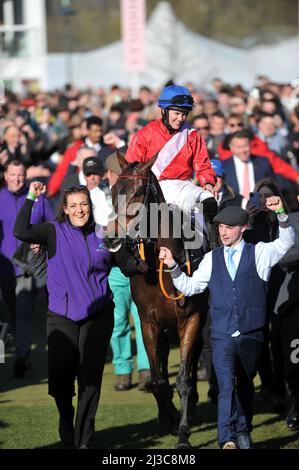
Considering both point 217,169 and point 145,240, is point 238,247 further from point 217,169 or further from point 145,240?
point 217,169

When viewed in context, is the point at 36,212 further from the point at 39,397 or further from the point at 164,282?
the point at 164,282

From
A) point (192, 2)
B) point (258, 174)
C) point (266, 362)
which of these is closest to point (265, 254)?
point (266, 362)

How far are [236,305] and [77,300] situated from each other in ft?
3.67

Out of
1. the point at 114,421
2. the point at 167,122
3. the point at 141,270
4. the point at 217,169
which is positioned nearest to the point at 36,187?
the point at 141,270

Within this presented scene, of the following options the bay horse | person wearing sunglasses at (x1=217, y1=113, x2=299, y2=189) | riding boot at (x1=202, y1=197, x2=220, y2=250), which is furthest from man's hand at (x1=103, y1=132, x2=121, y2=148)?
the bay horse

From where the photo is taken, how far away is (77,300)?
812 cm

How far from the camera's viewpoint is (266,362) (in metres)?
10.3

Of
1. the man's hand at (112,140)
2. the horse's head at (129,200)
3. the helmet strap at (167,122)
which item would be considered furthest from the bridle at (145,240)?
the man's hand at (112,140)

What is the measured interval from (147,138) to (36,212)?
6.75ft

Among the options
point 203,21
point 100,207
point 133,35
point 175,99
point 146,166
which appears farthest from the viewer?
point 203,21

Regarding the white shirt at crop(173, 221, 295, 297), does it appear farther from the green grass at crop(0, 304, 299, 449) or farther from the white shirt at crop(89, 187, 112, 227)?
the white shirt at crop(89, 187, 112, 227)

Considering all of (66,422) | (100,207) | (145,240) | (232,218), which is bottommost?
(66,422)

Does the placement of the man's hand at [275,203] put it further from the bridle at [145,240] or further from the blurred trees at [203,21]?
the blurred trees at [203,21]

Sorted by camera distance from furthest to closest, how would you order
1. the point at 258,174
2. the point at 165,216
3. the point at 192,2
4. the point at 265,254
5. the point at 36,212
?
the point at 192,2
the point at 258,174
the point at 36,212
the point at 165,216
the point at 265,254
